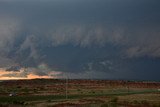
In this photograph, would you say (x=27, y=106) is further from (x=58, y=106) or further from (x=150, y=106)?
(x=150, y=106)

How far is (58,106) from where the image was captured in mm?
66688

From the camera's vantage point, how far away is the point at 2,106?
6544 centimetres

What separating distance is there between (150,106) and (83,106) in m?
14.2

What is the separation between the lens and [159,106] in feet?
218

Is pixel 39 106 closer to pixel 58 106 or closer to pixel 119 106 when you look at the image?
pixel 58 106

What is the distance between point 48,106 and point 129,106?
16.7 metres

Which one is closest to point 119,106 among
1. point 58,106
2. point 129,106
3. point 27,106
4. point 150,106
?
point 129,106

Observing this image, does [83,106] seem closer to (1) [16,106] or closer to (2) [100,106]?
(2) [100,106]

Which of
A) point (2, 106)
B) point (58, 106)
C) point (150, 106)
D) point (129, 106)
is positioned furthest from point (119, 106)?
point (2, 106)

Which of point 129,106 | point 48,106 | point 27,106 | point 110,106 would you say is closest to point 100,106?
point 110,106

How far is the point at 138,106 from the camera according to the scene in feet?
226

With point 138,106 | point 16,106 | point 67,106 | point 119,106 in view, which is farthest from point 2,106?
point 138,106

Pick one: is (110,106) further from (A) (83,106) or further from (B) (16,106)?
(B) (16,106)

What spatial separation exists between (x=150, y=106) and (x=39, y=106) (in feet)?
75.9
